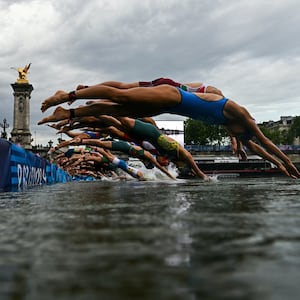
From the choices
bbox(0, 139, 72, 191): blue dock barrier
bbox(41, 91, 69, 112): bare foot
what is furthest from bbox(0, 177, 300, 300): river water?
bbox(0, 139, 72, 191): blue dock barrier

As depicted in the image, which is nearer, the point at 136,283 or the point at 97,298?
the point at 97,298

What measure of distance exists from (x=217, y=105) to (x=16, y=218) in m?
6.89

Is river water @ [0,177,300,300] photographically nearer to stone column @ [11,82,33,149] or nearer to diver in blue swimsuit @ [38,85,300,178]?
diver in blue swimsuit @ [38,85,300,178]

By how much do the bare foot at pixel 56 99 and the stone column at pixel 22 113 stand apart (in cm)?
6595

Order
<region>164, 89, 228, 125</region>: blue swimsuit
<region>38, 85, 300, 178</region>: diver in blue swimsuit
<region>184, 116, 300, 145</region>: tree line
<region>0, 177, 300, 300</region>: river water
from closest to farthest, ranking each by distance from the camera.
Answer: <region>0, 177, 300, 300</region>: river water
<region>38, 85, 300, 178</region>: diver in blue swimsuit
<region>164, 89, 228, 125</region>: blue swimsuit
<region>184, 116, 300, 145</region>: tree line

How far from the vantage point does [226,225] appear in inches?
117

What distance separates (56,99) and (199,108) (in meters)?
3.21

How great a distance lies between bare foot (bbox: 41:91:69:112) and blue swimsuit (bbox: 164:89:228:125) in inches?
84.3

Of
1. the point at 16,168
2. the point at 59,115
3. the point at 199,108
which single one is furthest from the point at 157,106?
the point at 16,168

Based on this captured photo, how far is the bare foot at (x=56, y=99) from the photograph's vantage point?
8.70m

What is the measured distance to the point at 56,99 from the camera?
8.77 meters

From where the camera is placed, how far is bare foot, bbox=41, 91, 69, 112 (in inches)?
343

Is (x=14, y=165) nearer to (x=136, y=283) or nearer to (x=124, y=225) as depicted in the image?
(x=124, y=225)

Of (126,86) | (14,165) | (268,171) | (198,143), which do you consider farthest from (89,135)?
(198,143)
